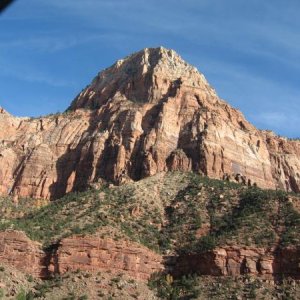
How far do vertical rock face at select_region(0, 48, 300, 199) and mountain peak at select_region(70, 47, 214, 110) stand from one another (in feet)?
0.72

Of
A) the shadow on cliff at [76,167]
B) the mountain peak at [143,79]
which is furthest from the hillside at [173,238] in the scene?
the mountain peak at [143,79]

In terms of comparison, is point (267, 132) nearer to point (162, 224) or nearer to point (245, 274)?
point (162, 224)

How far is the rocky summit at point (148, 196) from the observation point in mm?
60219

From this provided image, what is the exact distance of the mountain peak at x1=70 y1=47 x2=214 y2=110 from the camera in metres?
108

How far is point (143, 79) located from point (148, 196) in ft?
121

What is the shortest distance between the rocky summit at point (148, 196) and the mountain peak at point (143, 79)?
30 cm

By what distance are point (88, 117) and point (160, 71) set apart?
16959mm

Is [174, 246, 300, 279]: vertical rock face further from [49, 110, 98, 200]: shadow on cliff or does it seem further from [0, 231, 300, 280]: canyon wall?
[49, 110, 98, 200]: shadow on cliff

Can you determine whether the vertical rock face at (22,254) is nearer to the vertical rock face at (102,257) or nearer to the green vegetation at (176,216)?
the vertical rock face at (102,257)

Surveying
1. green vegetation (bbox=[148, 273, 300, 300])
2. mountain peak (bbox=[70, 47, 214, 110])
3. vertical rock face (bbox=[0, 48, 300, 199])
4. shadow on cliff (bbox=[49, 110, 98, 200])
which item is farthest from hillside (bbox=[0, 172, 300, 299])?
mountain peak (bbox=[70, 47, 214, 110])

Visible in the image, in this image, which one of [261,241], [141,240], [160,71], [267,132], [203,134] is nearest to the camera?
[261,241]

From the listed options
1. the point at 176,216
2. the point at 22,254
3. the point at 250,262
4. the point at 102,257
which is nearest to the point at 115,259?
the point at 102,257

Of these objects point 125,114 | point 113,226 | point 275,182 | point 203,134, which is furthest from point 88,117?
point 113,226

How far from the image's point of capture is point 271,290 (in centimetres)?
5747
